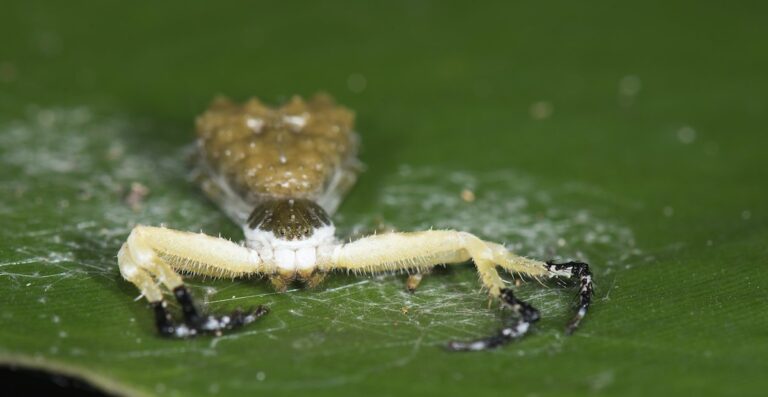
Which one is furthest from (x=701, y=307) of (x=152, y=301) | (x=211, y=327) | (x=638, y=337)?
(x=152, y=301)

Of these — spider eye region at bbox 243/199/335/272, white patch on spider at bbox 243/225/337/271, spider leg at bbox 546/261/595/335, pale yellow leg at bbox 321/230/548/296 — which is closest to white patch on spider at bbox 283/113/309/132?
spider eye region at bbox 243/199/335/272

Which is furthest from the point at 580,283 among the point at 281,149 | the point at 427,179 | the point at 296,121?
the point at 296,121

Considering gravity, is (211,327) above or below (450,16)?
below

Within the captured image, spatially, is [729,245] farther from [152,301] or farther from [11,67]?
[11,67]

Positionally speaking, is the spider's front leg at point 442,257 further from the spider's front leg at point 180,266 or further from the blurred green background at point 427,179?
the spider's front leg at point 180,266

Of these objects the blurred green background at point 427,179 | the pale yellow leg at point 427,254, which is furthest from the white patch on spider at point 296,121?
the pale yellow leg at point 427,254
